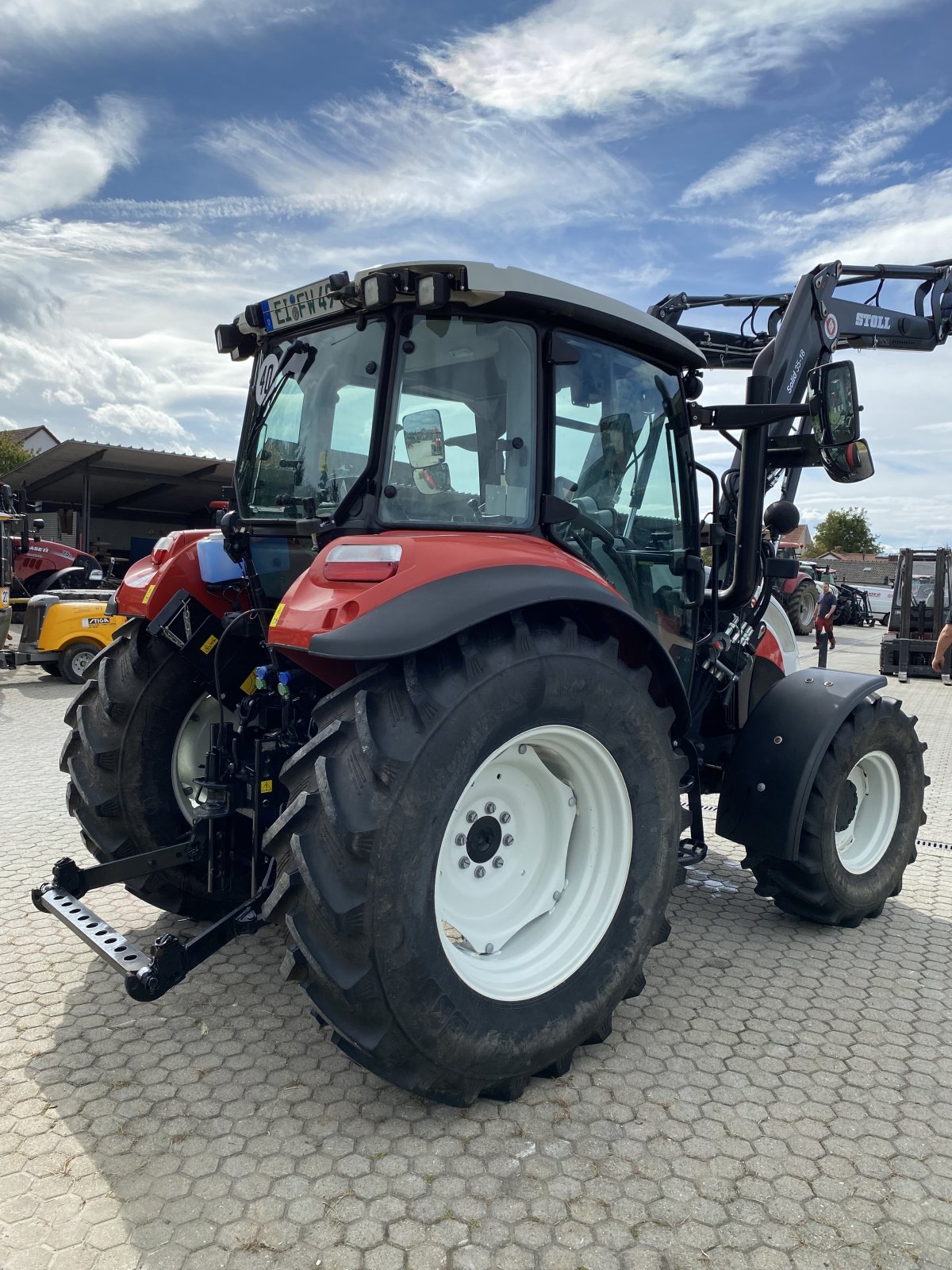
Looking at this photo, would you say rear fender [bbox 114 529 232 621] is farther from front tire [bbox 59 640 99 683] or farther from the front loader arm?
front tire [bbox 59 640 99 683]

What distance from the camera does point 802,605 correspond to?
23453 millimetres

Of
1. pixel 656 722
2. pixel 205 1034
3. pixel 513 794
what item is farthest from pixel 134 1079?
pixel 656 722

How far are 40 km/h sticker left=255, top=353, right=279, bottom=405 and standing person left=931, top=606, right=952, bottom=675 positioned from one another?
13.7m

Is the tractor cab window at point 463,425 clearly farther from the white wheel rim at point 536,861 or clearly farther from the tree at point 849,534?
the tree at point 849,534

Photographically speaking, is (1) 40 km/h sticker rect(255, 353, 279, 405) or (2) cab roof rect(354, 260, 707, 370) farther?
(1) 40 km/h sticker rect(255, 353, 279, 405)

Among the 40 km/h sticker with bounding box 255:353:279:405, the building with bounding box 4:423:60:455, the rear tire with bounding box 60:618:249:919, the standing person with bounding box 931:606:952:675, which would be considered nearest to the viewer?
the 40 km/h sticker with bounding box 255:353:279:405

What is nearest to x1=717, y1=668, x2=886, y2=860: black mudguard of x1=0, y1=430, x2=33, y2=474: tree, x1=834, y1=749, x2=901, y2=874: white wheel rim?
x1=834, y1=749, x2=901, y2=874: white wheel rim

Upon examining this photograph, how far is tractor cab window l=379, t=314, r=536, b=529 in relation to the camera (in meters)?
2.82

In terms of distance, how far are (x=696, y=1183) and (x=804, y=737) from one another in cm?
199

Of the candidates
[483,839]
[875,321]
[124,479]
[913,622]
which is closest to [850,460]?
[875,321]

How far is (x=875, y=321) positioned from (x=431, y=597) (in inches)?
162

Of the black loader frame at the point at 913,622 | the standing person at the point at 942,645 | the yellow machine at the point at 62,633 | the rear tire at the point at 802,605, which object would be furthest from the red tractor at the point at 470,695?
the rear tire at the point at 802,605

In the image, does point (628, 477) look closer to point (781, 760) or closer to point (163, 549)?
point (781, 760)

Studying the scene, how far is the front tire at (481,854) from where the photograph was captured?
2.30m
